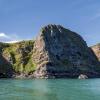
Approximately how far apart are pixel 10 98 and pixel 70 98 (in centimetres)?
1674

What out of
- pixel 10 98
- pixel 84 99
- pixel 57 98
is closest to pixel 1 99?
pixel 10 98

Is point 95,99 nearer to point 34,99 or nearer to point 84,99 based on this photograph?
point 84,99

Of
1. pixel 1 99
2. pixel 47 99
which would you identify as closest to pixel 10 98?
pixel 1 99

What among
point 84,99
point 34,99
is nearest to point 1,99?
point 34,99

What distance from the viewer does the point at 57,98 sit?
86812mm

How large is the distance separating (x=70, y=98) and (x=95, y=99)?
22.7 ft

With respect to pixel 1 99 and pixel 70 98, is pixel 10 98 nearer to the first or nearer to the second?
A: pixel 1 99

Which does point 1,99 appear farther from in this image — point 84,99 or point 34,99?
point 84,99

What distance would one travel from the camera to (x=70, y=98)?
3378 inches

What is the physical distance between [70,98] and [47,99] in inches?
265

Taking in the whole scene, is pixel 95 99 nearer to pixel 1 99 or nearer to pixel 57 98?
pixel 57 98

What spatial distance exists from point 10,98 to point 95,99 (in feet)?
77.2

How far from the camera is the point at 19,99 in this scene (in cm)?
8312

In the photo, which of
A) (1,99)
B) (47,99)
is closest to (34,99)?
(47,99)
